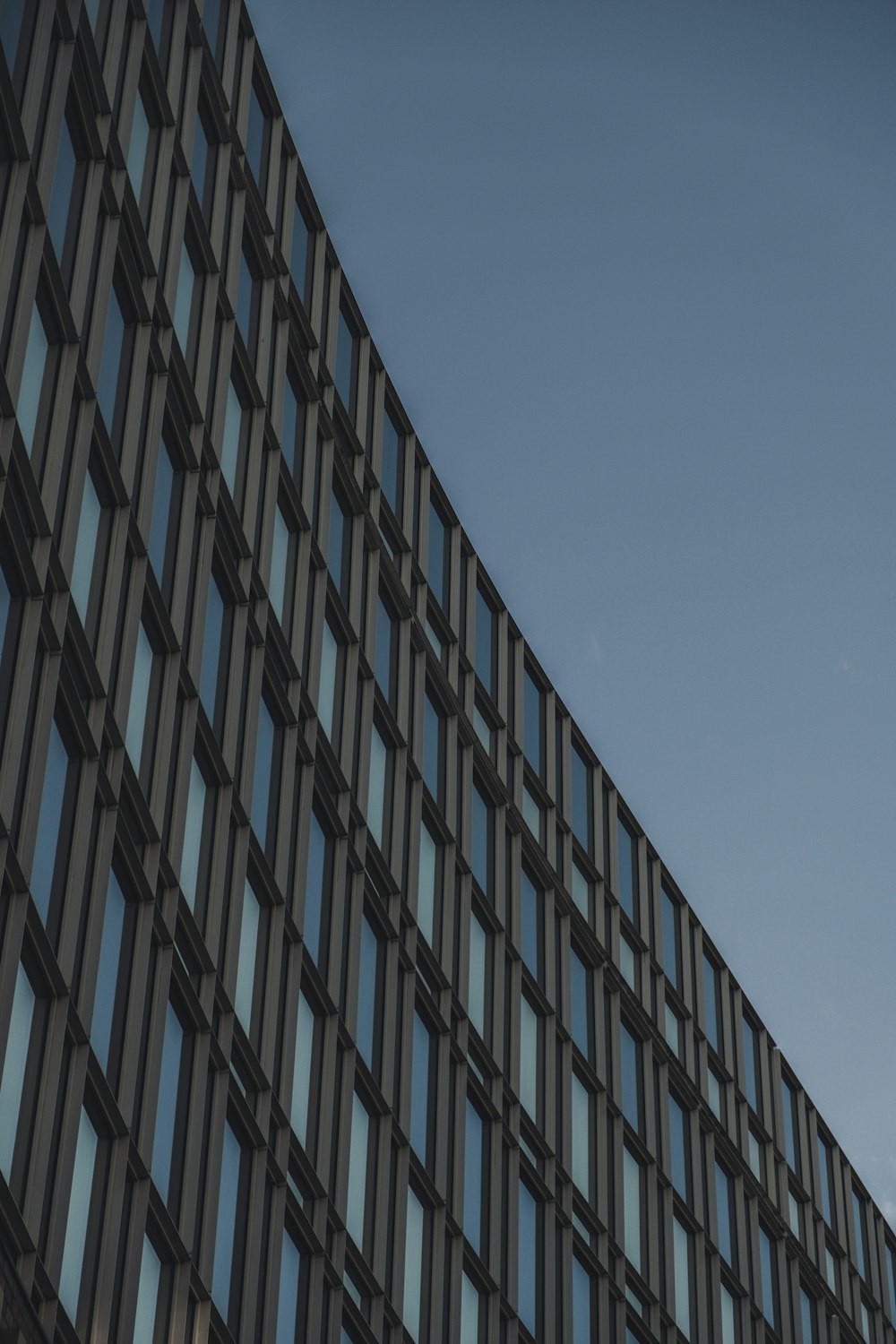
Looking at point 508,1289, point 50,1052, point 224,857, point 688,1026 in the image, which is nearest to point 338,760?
point 224,857

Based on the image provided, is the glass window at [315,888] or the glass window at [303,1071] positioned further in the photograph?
the glass window at [315,888]

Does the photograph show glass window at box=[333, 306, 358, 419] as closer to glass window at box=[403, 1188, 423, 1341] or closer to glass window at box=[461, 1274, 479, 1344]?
glass window at box=[403, 1188, 423, 1341]

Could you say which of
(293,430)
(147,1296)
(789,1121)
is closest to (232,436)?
(293,430)

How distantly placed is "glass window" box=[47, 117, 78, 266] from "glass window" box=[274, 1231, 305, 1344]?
46.3 feet

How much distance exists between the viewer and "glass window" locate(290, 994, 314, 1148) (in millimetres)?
31906

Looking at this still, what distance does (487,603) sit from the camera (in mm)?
47219

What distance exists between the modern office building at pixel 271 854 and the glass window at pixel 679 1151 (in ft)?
0.46

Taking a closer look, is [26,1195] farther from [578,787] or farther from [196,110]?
[578,787]

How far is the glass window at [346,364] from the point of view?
134 feet

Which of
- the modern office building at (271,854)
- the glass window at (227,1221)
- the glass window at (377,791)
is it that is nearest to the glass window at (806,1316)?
the modern office building at (271,854)

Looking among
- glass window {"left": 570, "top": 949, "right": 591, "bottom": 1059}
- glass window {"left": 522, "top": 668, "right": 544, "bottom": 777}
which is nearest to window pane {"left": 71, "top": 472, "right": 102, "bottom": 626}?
glass window {"left": 522, "top": 668, "right": 544, "bottom": 777}

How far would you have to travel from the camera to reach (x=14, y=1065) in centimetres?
Result: 2234

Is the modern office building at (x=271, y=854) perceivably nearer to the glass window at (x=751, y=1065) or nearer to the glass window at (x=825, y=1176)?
the glass window at (x=751, y=1065)

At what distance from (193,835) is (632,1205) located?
19.6 m
